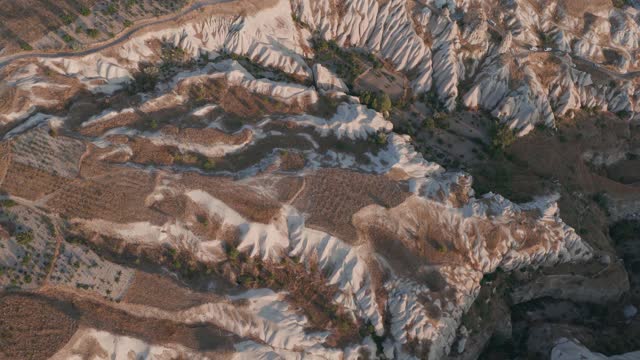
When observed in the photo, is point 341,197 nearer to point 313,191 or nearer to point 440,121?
point 313,191

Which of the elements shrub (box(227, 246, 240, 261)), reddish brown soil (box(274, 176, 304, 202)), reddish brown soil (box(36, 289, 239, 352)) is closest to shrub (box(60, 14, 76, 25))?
reddish brown soil (box(36, 289, 239, 352))

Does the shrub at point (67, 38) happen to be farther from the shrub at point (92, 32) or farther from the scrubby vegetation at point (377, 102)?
the scrubby vegetation at point (377, 102)

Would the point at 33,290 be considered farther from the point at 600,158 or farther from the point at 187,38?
the point at 600,158

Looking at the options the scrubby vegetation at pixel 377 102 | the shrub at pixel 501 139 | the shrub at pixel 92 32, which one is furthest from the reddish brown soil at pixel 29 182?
the shrub at pixel 501 139

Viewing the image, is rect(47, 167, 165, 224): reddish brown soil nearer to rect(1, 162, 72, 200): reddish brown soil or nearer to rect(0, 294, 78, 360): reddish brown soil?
rect(1, 162, 72, 200): reddish brown soil

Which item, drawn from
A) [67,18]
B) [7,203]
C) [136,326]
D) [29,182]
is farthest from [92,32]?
[136,326]

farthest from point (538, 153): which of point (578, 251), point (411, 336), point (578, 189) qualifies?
point (411, 336)
